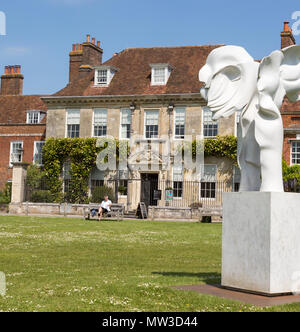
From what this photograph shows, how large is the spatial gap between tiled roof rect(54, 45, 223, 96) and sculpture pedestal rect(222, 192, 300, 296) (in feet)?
83.7

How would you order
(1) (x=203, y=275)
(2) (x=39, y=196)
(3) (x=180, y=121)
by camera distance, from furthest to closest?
(3) (x=180, y=121)
(2) (x=39, y=196)
(1) (x=203, y=275)

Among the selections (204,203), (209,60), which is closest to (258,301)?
(209,60)

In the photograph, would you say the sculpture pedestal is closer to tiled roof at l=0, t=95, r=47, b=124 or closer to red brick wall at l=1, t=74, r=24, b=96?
tiled roof at l=0, t=95, r=47, b=124

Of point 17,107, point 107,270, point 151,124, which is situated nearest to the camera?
point 107,270

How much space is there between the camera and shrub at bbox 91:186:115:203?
32.0 meters

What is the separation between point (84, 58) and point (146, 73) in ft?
19.0

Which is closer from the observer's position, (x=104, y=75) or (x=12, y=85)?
(x=104, y=75)

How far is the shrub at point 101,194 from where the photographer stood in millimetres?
32000

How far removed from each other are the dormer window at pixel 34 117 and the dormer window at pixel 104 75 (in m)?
6.44

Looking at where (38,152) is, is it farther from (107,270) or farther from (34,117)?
(107,270)

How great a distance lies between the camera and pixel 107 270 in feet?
30.3

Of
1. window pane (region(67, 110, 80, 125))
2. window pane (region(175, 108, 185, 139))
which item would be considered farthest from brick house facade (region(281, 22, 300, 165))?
window pane (region(67, 110, 80, 125))

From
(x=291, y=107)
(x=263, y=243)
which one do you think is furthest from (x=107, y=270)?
(x=291, y=107)

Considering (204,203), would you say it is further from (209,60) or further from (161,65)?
(209,60)
